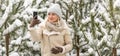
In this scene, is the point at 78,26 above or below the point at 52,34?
above

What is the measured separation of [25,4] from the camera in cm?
514

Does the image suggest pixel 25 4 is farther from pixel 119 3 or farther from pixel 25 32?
pixel 119 3

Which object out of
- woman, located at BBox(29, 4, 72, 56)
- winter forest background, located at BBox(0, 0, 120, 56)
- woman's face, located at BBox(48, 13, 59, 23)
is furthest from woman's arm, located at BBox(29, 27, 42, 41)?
winter forest background, located at BBox(0, 0, 120, 56)

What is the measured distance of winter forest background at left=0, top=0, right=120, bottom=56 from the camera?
4.14 meters

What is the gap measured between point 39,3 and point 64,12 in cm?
58

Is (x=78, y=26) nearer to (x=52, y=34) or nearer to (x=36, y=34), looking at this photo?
(x=52, y=34)

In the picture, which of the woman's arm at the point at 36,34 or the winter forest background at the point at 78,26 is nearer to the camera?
the winter forest background at the point at 78,26

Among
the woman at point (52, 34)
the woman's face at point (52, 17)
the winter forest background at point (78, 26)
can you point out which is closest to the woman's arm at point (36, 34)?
the woman at point (52, 34)

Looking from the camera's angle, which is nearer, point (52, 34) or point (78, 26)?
point (52, 34)

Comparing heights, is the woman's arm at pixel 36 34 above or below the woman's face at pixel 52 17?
below

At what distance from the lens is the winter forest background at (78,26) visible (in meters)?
4.14

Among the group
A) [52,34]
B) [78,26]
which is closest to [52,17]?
[52,34]

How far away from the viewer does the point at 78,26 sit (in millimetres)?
5539

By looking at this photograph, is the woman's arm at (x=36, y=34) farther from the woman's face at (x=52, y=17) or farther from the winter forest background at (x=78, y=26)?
the winter forest background at (x=78, y=26)
